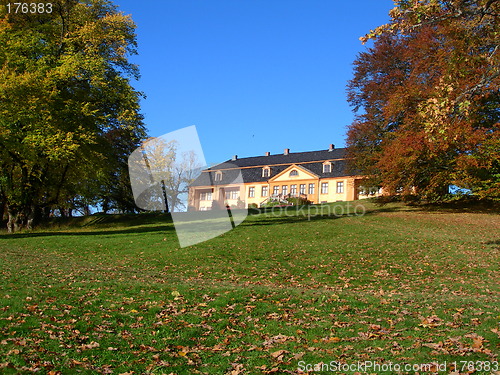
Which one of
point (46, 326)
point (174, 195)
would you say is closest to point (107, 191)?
point (174, 195)

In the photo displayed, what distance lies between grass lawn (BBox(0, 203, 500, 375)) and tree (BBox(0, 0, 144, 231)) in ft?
24.2

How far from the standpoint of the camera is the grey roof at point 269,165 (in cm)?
6372

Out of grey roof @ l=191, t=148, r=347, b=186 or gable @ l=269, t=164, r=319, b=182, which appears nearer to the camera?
gable @ l=269, t=164, r=319, b=182

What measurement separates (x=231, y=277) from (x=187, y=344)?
6.25m

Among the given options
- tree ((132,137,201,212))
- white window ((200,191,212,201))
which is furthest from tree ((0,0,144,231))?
white window ((200,191,212,201))

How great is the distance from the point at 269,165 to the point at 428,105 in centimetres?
5781

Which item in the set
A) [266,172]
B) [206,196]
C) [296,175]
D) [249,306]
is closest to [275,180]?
[266,172]

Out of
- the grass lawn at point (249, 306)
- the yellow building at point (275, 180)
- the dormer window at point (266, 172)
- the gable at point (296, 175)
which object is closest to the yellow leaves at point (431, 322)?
the grass lawn at point (249, 306)

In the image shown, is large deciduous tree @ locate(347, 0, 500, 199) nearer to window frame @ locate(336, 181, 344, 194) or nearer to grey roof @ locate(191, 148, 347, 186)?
window frame @ locate(336, 181, 344, 194)

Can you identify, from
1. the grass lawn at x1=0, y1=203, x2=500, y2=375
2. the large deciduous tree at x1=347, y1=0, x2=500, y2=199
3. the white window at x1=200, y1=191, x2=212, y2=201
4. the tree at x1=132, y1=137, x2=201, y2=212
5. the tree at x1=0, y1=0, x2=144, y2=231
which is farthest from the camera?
the white window at x1=200, y1=191, x2=212, y2=201

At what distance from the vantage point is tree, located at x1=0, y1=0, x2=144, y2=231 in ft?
79.2

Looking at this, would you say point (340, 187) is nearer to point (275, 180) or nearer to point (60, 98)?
point (275, 180)

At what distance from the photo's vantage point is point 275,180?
2598 inches

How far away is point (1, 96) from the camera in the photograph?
24.0m
